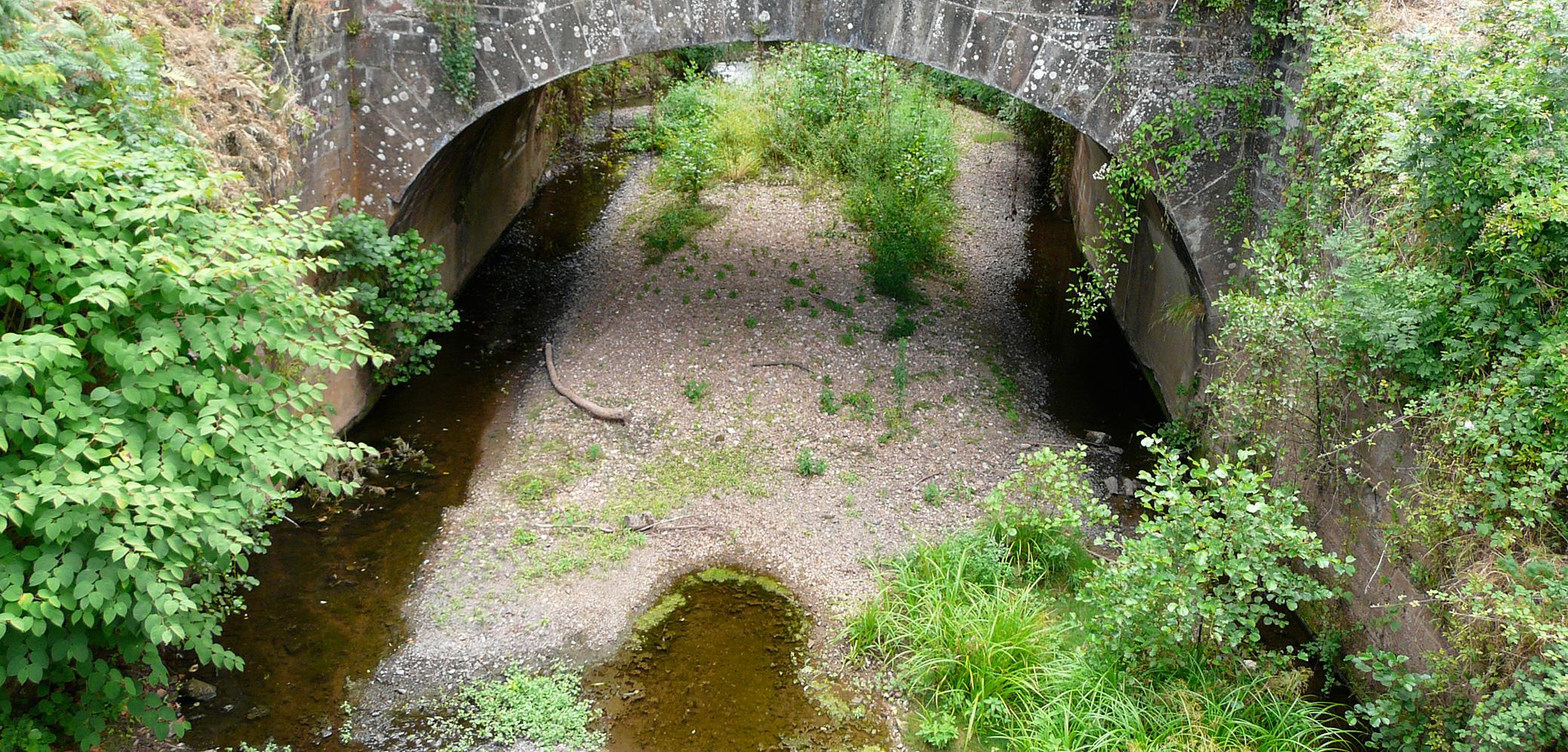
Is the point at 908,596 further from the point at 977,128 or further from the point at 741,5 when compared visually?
the point at 977,128

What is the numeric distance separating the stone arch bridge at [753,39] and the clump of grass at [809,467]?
10.5ft

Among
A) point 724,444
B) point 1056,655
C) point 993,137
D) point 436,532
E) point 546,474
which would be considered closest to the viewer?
point 1056,655

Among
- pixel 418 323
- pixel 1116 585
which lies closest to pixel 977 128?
pixel 418 323

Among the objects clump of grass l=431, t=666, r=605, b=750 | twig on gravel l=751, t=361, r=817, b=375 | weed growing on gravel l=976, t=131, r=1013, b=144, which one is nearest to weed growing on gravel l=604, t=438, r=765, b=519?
twig on gravel l=751, t=361, r=817, b=375

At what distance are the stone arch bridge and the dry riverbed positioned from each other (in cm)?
196

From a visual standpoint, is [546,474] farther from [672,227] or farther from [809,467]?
[672,227]

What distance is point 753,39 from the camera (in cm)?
787

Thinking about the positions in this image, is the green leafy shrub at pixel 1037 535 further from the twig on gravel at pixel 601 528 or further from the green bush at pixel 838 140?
the green bush at pixel 838 140

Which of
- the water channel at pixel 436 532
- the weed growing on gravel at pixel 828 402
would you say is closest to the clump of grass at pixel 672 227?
the water channel at pixel 436 532

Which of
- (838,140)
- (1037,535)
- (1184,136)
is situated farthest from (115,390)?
(838,140)

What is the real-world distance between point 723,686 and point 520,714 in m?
1.20

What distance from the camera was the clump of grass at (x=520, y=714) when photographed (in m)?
5.62

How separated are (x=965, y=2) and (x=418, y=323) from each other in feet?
16.3

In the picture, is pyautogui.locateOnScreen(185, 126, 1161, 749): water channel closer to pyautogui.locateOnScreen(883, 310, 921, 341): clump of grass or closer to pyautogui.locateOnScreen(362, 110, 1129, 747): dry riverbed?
pyautogui.locateOnScreen(362, 110, 1129, 747): dry riverbed
